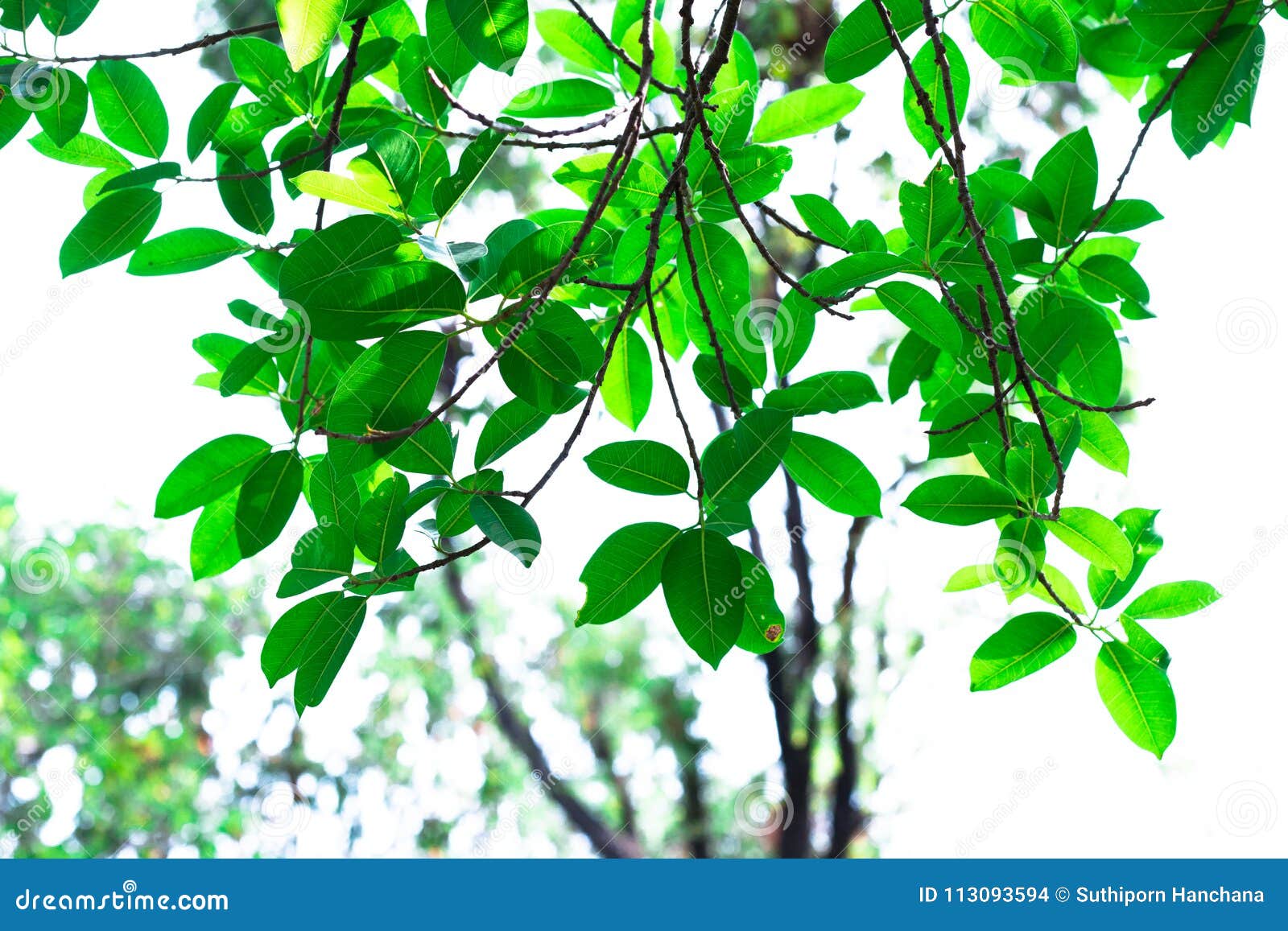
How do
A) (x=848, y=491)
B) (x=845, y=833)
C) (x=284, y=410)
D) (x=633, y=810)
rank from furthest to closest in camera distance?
1. (x=633, y=810)
2. (x=845, y=833)
3. (x=284, y=410)
4. (x=848, y=491)

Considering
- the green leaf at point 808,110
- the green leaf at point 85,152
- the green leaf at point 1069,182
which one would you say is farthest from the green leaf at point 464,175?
the green leaf at point 1069,182

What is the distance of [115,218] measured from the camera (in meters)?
0.87

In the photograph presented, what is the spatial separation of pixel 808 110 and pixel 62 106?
69 centimetres

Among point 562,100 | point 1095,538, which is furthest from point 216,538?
point 1095,538

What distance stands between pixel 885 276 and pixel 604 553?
1.09 ft

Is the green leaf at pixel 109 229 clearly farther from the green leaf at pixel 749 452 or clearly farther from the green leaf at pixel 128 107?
the green leaf at pixel 749 452

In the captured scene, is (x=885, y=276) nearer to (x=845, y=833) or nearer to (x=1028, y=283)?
(x=1028, y=283)

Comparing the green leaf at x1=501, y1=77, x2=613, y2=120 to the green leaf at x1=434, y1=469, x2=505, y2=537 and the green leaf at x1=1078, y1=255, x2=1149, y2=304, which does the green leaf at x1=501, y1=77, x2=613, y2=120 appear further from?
the green leaf at x1=1078, y1=255, x2=1149, y2=304

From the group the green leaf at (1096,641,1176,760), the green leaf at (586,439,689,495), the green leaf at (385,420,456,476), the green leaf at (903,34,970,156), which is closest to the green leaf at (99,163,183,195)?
the green leaf at (385,420,456,476)

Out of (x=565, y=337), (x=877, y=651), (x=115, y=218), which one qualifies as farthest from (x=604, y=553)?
(x=877, y=651)

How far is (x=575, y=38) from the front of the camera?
1.00 metres

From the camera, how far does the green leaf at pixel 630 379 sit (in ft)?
3.35

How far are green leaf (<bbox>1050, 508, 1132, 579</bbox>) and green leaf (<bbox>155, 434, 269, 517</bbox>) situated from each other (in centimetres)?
71

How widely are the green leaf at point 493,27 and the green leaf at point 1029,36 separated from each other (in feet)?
1.42
